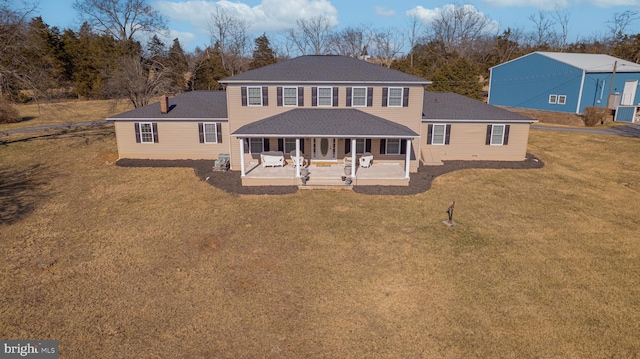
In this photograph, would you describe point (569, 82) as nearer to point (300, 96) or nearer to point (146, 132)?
point (300, 96)

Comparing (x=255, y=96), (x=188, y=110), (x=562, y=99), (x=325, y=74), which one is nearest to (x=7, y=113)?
(x=188, y=110)

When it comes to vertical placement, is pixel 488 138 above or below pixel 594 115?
below

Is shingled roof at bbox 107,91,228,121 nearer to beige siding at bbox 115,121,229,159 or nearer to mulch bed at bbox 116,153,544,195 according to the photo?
beige siding at bbox 115,121,229,159

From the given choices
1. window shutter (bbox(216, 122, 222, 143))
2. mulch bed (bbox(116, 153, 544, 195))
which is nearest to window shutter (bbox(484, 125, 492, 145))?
mulch bed (bbox(116, 153, 544, 195))

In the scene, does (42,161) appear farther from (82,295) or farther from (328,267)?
(328,267)

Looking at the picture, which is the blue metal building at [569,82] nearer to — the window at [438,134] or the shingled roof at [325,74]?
the window at [438,134]

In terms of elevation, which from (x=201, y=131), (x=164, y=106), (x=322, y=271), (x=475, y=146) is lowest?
(x=322, y=271)
